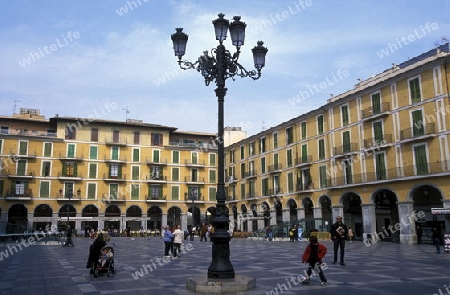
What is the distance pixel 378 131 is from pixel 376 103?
2302 mm

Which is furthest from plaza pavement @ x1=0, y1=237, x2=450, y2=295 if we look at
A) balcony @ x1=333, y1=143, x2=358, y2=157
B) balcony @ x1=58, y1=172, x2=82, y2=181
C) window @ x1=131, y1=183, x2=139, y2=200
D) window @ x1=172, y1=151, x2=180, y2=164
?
window @ x1=172, y1=151, x2=180, y2=164

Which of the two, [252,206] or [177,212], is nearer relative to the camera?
[252,206]

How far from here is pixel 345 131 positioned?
33.8m

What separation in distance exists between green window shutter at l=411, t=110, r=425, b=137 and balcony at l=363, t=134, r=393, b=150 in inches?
83.1

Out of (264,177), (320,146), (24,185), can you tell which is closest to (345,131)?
(320,146)

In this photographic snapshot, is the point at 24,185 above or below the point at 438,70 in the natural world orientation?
below

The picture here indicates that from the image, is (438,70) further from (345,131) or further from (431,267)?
(431,267)

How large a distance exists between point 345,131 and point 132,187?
29901 millimetres

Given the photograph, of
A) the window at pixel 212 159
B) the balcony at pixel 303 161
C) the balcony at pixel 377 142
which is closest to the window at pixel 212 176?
the window at pixel 212 159

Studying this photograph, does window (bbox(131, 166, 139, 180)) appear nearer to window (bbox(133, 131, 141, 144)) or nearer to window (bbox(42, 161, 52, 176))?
window (bbox(133, 131, 141, 144))

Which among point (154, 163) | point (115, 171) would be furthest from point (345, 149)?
point (115, 171)

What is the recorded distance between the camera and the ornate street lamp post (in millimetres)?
8672

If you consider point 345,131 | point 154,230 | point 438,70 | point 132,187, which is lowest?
point 154,230

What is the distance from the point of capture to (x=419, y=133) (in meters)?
27.3
